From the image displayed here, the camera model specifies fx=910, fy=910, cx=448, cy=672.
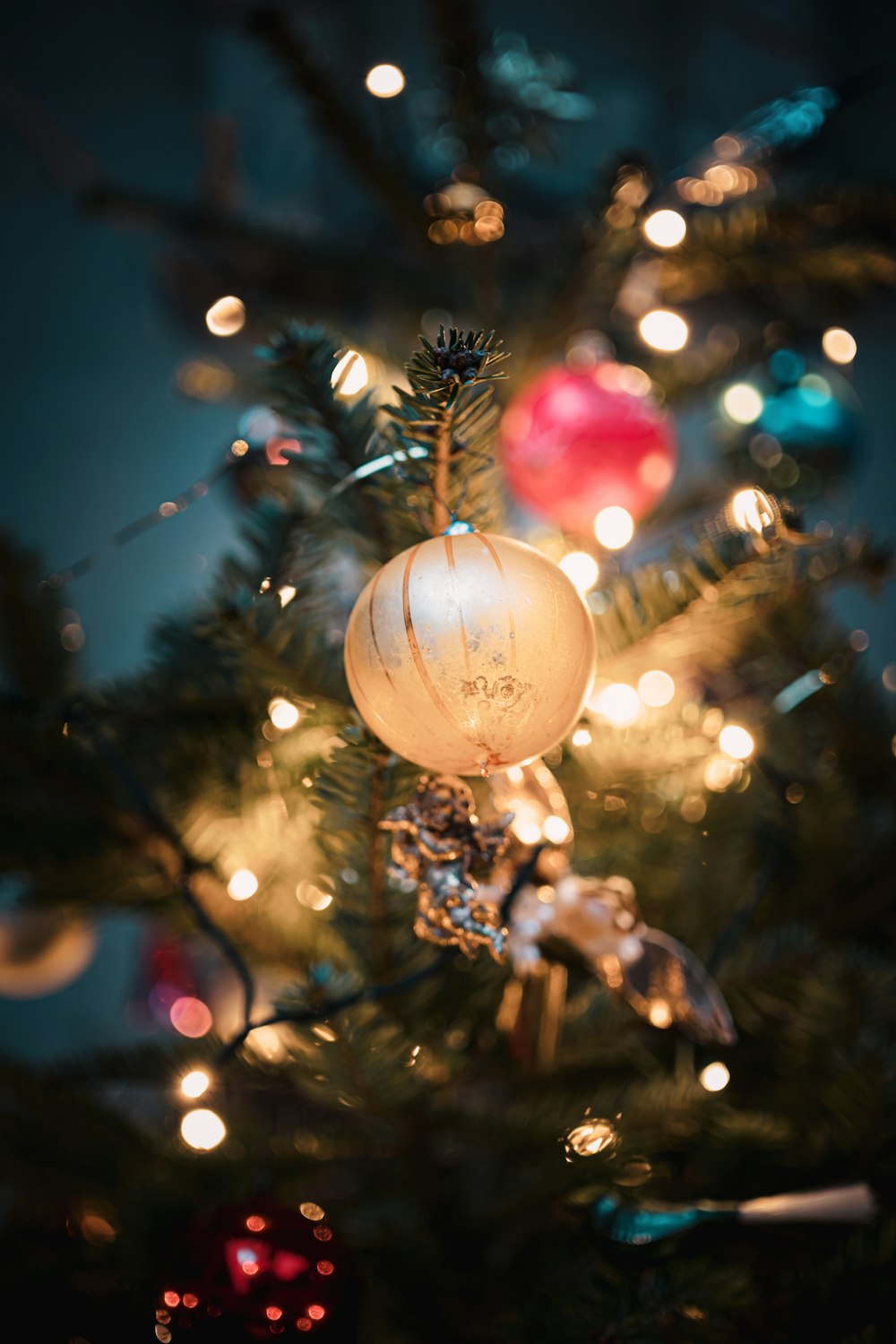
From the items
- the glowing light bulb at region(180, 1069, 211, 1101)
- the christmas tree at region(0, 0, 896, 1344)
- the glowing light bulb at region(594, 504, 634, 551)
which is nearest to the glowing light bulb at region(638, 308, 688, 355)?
the christmas tree at region(0, 0, 896, 1344)

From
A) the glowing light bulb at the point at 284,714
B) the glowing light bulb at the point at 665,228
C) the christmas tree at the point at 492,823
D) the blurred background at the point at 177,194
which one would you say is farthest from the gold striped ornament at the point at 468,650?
the blurred background at the point at 177,194

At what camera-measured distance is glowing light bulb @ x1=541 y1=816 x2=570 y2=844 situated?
361 mm

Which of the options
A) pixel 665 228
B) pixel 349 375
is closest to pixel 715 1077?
pixel 349 375

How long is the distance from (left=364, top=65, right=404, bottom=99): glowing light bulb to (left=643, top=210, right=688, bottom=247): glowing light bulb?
15 centimetres

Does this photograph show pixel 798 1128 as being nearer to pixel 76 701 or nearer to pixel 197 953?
pixel 76 701

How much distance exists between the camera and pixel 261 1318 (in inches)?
12.3

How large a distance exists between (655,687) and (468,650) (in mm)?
246

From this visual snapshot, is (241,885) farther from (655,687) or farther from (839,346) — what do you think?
(839,346)

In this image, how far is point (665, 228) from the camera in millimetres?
505

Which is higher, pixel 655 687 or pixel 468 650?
pixel 468 650

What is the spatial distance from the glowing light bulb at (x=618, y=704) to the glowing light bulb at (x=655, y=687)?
0.14 ft

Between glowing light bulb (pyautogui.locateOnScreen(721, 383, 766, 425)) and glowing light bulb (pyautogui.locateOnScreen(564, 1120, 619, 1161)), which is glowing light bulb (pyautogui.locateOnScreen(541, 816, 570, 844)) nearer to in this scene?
glowing light bulb (pyautogui.locateOnScreen(564, 1120, 619, 1161))

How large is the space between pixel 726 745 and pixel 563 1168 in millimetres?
184

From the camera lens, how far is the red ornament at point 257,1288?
312 millimetres
